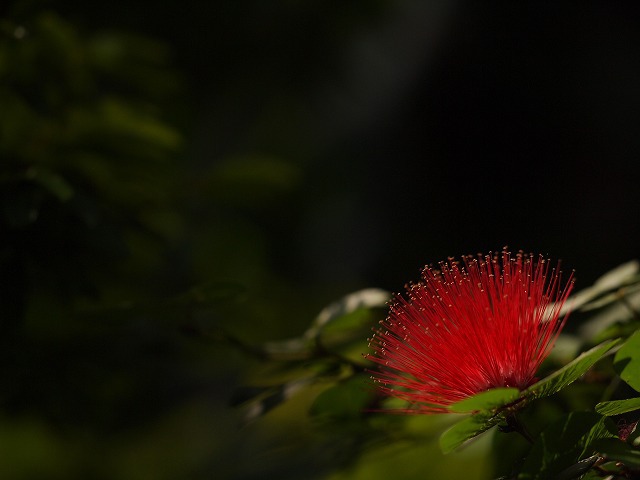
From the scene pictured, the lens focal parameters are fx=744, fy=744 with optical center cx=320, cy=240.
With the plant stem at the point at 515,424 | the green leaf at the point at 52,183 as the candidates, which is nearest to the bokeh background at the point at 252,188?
the green leaf at the point at 52,183

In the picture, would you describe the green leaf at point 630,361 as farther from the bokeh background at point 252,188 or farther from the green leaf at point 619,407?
the bokeh background at point 252,188

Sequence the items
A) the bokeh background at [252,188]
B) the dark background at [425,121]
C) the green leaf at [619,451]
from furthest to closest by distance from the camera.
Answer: the dark background at [425,121], the bokeh background at [252,188], the green leaf at [619,451]

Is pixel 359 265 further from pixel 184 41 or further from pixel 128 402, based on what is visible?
pixel 128 402

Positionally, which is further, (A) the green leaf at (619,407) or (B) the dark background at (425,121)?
(B) the dark background at (425,121)

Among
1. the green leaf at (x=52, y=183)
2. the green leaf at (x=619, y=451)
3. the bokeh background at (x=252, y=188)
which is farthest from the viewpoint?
the bokeh background at (x=252, y=188)

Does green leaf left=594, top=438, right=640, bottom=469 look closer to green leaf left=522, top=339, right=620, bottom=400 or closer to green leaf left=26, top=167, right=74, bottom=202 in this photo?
green leaf left=522, top=339, right=620, bottom=400

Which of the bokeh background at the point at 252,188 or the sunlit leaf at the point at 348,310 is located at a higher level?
the bokeh background at the point at 252,188

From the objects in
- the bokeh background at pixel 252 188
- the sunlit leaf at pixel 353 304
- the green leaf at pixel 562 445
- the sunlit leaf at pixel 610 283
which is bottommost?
Answer: the green leaf at pixel 562 445

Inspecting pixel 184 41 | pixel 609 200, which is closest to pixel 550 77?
pixel 609 200

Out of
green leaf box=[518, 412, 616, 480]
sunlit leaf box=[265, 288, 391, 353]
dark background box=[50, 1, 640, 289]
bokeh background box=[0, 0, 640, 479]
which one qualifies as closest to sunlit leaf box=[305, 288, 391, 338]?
sunlit leaf box=[265, 288, 391, 353]
